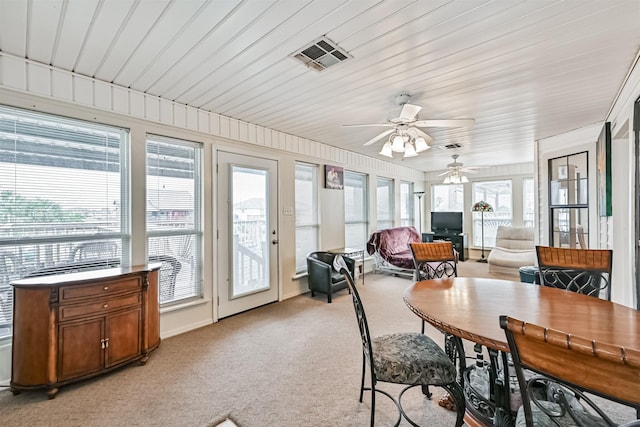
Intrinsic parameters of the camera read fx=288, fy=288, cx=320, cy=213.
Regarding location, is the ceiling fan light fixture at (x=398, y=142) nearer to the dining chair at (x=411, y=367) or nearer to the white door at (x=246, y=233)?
the dining chair at (x=411, y=367)

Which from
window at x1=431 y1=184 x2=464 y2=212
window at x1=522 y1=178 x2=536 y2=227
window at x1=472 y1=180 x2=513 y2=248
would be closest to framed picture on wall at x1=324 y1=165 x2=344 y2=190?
window at x1=431 y1=184 x2=464 y2=212

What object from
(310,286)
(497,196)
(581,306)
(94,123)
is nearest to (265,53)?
(94,123)

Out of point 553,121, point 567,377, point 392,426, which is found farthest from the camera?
point 553,121

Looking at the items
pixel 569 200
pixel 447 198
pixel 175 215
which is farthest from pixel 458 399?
pixel 447 198

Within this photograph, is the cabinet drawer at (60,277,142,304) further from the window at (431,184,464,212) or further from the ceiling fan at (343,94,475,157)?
the window at (431,184,464,212)

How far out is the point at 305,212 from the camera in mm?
4820

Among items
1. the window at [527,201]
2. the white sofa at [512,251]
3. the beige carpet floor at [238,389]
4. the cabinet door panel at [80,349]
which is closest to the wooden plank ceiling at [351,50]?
the cabinet door panel at [80,349]

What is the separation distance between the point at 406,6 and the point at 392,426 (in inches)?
97.4

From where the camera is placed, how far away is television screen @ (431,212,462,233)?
25.5 feet

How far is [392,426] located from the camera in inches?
69.3

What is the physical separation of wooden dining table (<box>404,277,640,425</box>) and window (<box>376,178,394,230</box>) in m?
4.66

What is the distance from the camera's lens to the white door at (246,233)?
3.61 metres

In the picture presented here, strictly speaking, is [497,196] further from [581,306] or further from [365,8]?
[365,8]

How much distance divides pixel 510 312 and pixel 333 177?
3.93 metres
